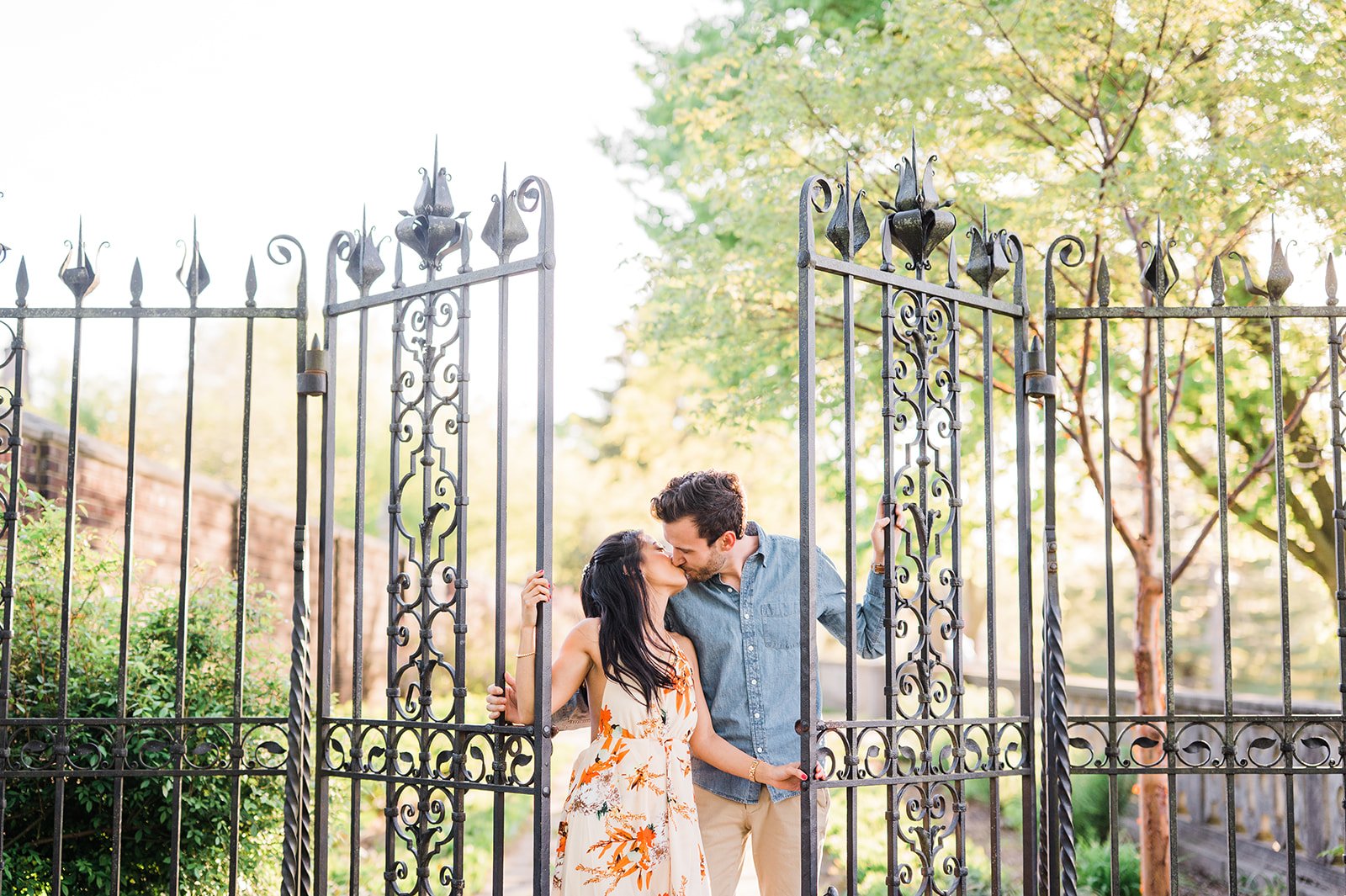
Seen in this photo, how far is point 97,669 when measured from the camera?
5.27 meters

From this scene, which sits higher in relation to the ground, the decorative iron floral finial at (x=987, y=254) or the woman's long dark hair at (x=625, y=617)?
the decorative iron floral finial at (x=987, y=254)

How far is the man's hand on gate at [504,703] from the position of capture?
3734 millimetres

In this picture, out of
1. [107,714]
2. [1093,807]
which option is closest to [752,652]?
[107,714]

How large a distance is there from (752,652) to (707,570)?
0.34 m

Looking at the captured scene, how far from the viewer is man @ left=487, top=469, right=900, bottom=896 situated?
4000 mm

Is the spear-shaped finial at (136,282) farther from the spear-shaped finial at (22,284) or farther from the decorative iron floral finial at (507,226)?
the decorative iron floral finial at (507,226)

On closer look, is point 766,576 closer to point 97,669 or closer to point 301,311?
point 301,311

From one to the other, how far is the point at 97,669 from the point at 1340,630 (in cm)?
529

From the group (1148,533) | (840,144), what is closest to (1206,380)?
(1148,533)

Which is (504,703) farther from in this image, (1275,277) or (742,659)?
(1275,277)

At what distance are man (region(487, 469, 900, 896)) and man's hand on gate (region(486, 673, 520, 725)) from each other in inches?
10.8

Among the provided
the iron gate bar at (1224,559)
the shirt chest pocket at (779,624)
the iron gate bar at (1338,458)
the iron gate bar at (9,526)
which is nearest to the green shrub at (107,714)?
the iron gate bar at (9,526)

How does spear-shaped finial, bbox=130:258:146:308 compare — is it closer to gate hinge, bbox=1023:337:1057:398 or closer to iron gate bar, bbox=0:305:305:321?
iron gate bar, bbox=0:305:305:321

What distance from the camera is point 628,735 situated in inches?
144
